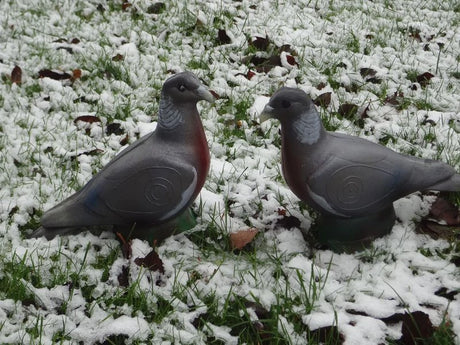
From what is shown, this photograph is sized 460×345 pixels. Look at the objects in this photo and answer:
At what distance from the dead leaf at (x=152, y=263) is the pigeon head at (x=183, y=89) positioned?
0.61m

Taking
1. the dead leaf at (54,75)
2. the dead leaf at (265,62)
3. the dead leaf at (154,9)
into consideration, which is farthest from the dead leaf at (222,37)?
the dead leaf at (54,75)

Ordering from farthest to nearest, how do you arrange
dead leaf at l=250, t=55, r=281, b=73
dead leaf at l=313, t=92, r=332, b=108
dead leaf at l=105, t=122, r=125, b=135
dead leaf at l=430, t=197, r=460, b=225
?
dead leaf at l=250, t=55, r=281, b=73, dead leaf at l=313, t=92, r=332, b=108, dead leaf at l=105, t=122, r=125, b=135, dead leaf at l=430, t=197, r=460, b=225

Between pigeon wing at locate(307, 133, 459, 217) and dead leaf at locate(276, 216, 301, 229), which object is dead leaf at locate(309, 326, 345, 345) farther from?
dead leaf at locate(276, 216, 301, 229)

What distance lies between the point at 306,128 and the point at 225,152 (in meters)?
0.96

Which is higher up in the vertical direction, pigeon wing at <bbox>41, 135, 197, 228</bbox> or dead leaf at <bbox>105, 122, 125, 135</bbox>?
pigeon wing at <bbox>41, 135, 197, 228</bbox>

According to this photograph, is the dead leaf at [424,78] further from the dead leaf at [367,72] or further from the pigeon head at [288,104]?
the pigeon head at [288,104]

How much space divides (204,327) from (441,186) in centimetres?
106

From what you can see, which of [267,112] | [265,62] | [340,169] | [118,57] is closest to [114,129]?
[118,57]

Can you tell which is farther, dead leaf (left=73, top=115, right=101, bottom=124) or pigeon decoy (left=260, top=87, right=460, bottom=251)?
dead leaf (left=73, top=115, right=101, bottom=124)

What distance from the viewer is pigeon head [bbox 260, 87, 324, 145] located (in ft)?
6.73

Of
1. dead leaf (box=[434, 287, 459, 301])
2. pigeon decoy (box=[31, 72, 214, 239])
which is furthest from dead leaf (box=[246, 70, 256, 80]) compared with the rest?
dead leaf (box=[434, 287, 459, 301])

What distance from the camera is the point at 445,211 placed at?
7.74ft

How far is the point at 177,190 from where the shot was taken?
210cm

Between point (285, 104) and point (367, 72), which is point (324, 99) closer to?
point (367, 72)
